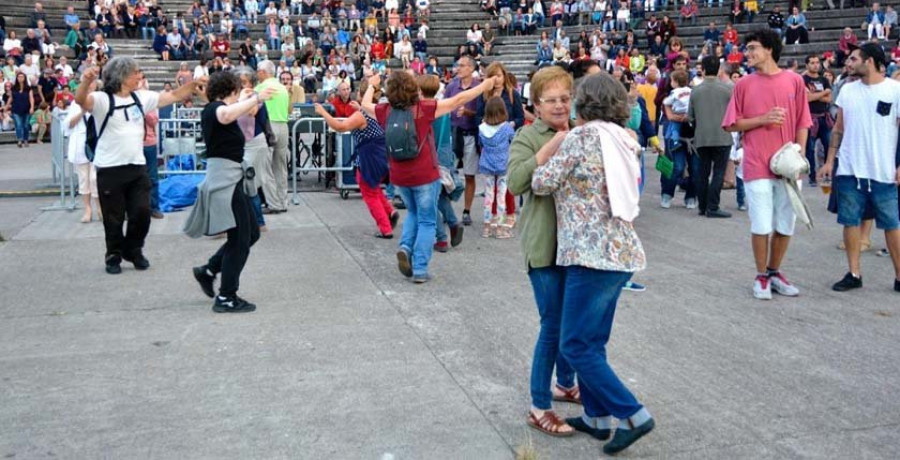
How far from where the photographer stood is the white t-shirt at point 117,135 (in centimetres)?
849

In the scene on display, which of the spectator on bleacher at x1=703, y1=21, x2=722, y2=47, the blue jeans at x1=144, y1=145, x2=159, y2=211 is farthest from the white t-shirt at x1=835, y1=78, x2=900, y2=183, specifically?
the spectator on bleacher at x1=703, y1=21, x2=722, y2=47

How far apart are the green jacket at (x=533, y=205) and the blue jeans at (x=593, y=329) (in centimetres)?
21

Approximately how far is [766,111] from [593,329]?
372 cm

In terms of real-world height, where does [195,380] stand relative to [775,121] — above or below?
below

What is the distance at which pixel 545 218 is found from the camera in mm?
4609

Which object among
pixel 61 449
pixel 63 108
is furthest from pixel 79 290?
pixel 63 108

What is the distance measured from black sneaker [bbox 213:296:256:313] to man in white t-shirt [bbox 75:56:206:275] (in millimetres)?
1844

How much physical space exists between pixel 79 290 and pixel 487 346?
3.61 metres

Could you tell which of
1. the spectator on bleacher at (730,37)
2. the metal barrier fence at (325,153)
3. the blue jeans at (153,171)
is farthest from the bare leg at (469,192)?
the spectator on bleacher at (730,37)

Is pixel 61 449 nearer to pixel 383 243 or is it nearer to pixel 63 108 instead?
pixel 383 243

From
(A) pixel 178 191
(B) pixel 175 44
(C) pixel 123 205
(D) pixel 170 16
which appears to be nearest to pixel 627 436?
(C) pixel 123 205

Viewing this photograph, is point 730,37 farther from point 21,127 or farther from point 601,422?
point 601,422

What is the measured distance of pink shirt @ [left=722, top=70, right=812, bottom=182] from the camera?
7371mm

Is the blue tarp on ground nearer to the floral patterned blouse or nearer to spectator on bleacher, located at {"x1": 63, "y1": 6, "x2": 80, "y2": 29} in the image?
the floral patterned blouse
